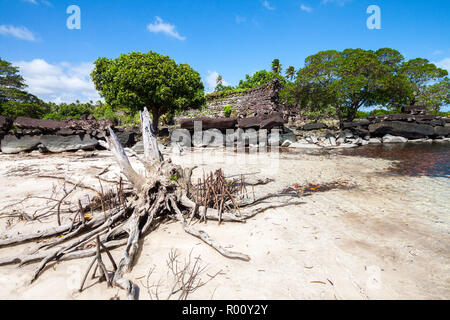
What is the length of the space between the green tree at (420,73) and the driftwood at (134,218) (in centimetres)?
2433

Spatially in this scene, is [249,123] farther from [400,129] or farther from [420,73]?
[420,73]

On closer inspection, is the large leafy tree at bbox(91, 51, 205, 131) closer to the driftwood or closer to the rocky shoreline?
the rocky shoreline

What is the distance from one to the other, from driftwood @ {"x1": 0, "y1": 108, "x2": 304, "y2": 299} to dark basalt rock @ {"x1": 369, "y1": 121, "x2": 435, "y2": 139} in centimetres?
1617

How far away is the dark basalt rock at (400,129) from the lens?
15.1 m

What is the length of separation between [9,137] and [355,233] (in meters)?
14.4

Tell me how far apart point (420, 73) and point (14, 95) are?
44087mm

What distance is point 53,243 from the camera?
2301 millimetres

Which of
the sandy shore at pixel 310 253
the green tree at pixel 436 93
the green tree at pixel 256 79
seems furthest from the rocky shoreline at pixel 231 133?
the green tree at pixel 256 79

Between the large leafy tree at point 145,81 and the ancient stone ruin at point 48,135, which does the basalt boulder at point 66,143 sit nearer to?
the ancient stone ruin at point 48,135

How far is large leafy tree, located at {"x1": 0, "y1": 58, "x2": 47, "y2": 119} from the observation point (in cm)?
2212

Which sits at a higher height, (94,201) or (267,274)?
(94,201)

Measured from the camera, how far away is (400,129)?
1513 cm

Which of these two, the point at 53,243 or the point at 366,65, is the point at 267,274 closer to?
the point at 53,243
